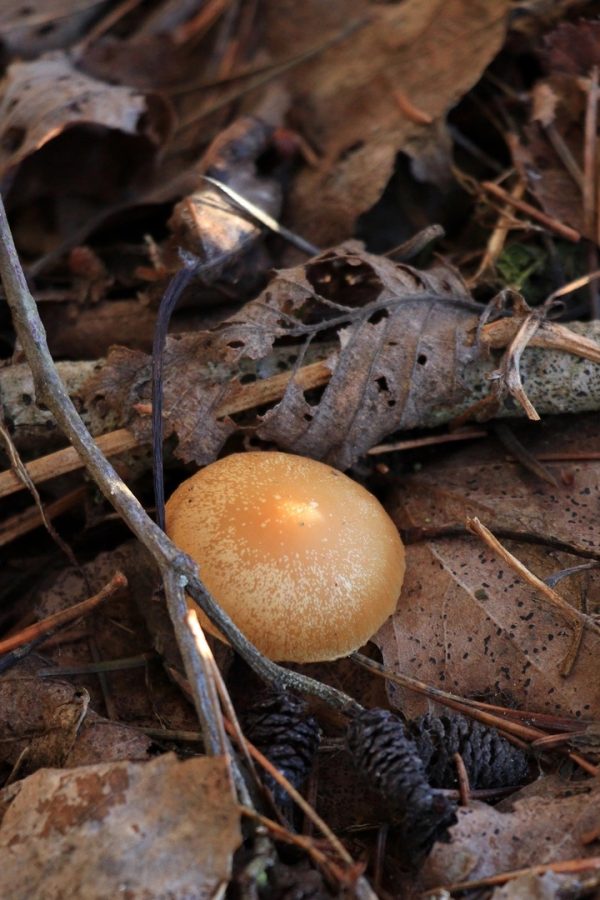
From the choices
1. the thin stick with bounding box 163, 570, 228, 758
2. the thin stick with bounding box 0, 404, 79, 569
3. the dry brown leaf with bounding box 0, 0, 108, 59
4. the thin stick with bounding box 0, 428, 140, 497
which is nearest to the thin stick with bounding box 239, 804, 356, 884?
the thin stick with bounding box 163, 570, 228, 758

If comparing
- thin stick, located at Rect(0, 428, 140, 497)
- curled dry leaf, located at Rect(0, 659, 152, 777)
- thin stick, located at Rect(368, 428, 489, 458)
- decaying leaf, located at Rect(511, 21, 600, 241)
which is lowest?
curled dry leaf, located at Rect(0, 659, 152, 777)

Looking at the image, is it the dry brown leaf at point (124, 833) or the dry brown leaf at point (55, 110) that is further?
the dry brown leaf at point (55, 110)

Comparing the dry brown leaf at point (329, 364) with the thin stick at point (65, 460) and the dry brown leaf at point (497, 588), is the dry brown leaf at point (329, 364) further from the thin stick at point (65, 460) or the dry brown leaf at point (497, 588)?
the dry brown leaf at point (497, 588)

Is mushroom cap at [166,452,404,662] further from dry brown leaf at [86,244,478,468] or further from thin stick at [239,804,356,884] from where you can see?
thin stick at [239,804,356,884]

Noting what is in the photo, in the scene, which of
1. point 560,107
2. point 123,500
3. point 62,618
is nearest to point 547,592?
point 123,500

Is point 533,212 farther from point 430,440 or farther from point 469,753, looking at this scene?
point 469,753

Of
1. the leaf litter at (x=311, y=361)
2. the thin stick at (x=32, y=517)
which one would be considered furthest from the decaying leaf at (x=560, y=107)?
the thin stick at (x=32, y=517)
